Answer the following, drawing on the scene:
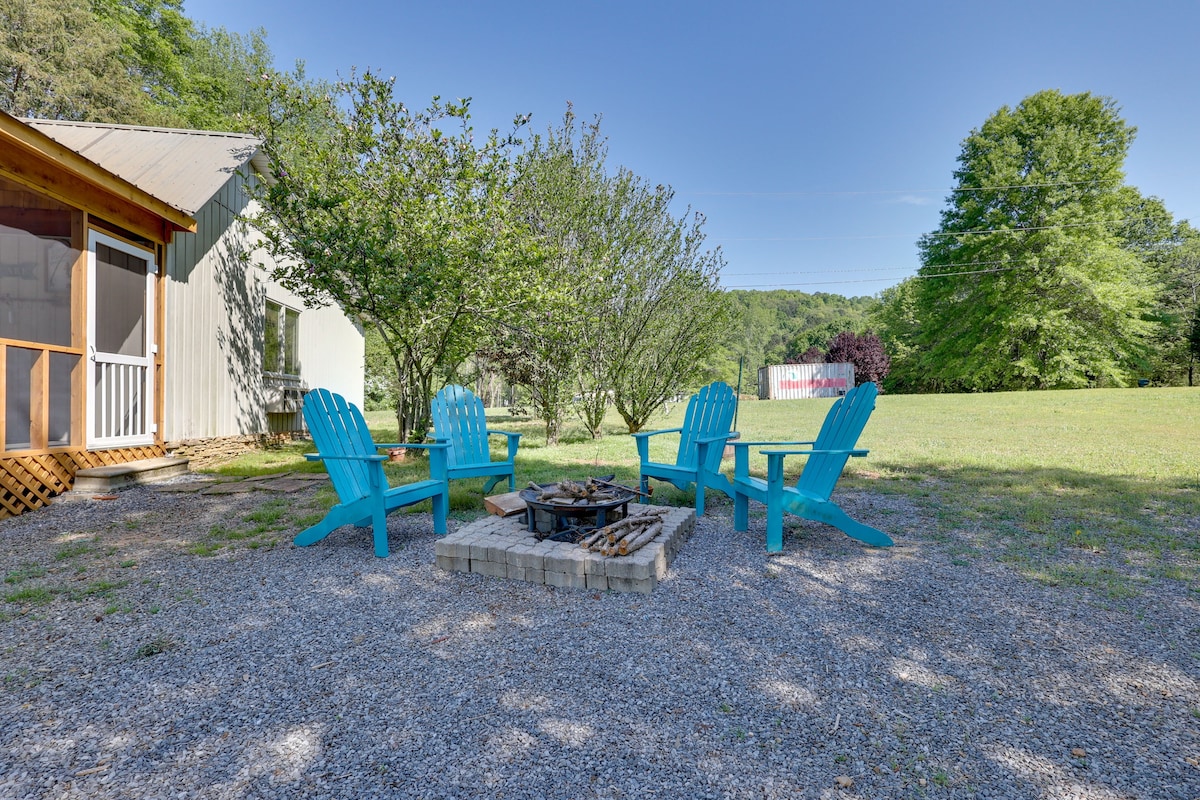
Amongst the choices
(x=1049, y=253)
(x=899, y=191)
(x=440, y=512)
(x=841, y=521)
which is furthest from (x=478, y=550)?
(x=899, y=191)

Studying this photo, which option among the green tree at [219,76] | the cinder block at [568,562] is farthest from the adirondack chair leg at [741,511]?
the green tree at [219,76]

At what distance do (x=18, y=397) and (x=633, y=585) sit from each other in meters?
5.36

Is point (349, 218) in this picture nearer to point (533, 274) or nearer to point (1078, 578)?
point (533, 274)

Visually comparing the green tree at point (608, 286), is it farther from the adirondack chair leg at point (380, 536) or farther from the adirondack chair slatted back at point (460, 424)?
the adirondack chair leg at point (380, 536)

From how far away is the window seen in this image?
8.30 m

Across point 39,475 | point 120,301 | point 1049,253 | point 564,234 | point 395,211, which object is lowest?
point 39,475

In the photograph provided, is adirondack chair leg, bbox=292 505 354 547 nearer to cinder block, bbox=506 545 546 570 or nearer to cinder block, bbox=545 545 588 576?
cinder block, bbox=506 545 546 570

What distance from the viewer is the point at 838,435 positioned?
3361 millimetres

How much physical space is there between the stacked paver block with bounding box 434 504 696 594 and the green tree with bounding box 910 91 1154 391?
21.8 metres

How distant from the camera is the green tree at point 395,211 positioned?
19.3 ft

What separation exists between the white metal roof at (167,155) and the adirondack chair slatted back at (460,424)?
3923mm

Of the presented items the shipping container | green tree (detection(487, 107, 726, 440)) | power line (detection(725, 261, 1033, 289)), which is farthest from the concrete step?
the shipping container

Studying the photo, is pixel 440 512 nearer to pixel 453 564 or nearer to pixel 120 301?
pixel 453 564

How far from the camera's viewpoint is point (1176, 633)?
2174mm
